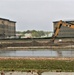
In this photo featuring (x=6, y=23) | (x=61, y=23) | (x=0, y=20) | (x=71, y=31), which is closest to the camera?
(x=61, y=23)

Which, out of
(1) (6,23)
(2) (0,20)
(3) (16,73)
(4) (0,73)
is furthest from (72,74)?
(1) (6,23)

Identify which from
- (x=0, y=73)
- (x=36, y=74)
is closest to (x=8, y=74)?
(x=0, y=73)

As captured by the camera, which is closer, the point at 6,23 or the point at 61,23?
the point at 61,23

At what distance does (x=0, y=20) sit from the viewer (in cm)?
10856

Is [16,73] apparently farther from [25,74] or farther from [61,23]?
[61,23]

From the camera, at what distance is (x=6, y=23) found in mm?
120875

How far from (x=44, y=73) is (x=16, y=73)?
4.22 ft

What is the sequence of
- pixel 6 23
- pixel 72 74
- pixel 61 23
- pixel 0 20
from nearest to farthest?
pixel 72 74 → pixel 61 23 → pixel 0 20 → pixel 6 23

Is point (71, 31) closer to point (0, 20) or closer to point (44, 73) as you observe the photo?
point (0, 20)

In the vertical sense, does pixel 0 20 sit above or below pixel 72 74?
above

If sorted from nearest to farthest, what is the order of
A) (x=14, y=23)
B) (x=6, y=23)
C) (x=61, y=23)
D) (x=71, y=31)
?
(x=61, y=23) < (x=71, y=31) < (x=6, y=23) < (x=14, y=23)

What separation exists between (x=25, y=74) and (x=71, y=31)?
92.5m

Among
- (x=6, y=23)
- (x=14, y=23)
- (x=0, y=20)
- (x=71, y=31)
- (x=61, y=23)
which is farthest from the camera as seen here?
(x=14, y=23)

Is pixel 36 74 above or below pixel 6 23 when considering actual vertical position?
below
